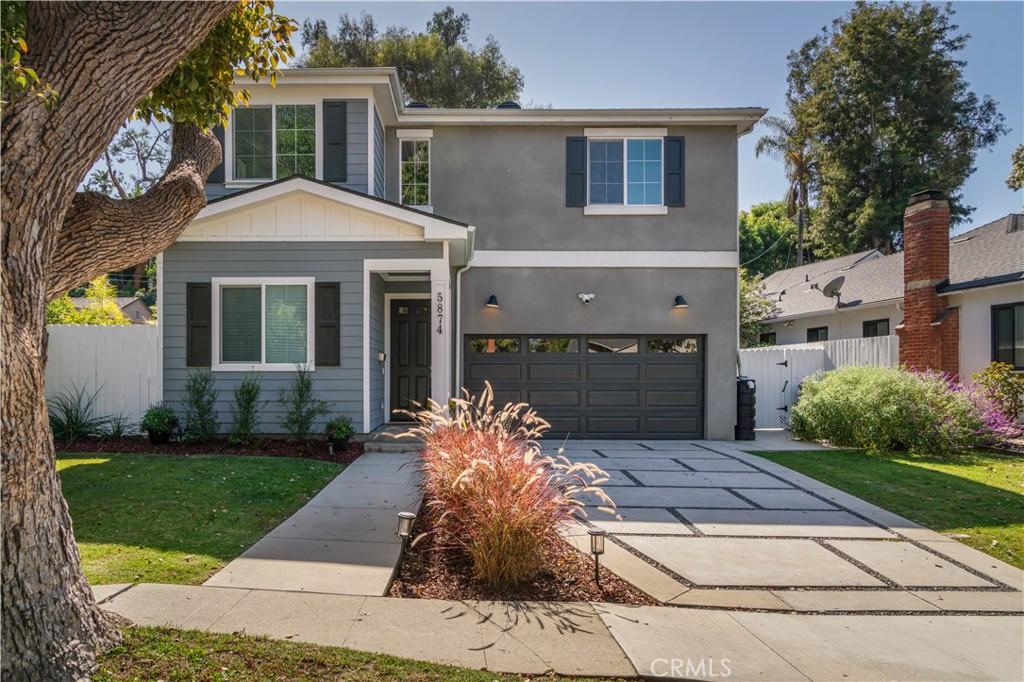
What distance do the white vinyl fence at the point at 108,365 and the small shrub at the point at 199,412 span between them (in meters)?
1.07

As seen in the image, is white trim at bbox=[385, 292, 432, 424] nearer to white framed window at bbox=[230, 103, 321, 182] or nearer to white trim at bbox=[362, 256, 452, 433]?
white trim at bbox=[362, 256, 452, 433]

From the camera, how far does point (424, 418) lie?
17.1ft

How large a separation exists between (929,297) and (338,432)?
1187 cm

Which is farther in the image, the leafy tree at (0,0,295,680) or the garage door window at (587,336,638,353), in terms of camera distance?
the garage door window at (587,336,638,353)

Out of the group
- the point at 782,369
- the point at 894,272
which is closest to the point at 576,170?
the point at 782,369

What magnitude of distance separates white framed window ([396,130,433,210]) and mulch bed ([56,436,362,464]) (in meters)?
5.19

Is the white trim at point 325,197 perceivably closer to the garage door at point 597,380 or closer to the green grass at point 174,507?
the garage door at point 597,380

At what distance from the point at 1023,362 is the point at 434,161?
1181cm

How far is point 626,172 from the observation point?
36.7 ft

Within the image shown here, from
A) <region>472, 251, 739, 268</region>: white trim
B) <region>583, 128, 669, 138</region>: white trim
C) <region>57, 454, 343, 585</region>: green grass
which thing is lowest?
<region>57, 454, 343, 585</region>: green grass

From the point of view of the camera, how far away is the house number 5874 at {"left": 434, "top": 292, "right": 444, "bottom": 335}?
8.84 meters

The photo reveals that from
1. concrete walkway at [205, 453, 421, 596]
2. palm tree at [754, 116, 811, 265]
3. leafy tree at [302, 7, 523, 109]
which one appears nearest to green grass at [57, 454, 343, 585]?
concrete walkway at [205, 453, 421, 596]

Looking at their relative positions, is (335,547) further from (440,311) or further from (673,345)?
(673,345)

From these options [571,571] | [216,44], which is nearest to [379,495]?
[571,571]
